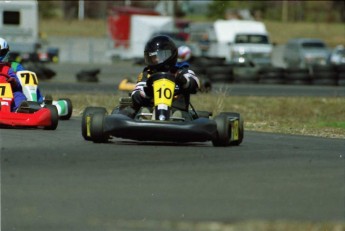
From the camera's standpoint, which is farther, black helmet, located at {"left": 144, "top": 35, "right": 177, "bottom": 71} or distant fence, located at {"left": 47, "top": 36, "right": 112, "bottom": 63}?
distant fence, located at {"left": 47, "top": 36, "right": 112, "bottom": 63}

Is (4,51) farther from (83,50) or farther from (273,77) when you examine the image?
(83,50)

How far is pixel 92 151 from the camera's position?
10000 millimetres

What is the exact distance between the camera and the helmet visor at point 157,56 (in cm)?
1136

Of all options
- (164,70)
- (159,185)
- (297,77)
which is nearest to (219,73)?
(297,77)

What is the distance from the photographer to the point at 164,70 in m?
11.5

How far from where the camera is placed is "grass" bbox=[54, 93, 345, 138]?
62.0 ft

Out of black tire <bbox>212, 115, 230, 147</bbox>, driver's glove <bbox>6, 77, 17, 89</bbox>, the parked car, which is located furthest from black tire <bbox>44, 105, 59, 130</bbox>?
the parked car

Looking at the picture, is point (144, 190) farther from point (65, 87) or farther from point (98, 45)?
point (98, 45)

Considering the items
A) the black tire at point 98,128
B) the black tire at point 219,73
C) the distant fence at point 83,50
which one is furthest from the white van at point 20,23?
the black tire at point 98,128

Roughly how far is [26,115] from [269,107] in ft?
34.8

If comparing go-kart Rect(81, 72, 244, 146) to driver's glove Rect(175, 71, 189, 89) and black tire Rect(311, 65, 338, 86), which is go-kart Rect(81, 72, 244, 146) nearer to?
driver's glove Rect(175, 71, 189, 89)

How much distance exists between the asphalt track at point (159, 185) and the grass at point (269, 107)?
6.47 meters

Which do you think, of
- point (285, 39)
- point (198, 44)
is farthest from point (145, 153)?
point (285, 39)

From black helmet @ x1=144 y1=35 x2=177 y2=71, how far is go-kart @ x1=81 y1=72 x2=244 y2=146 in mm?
218
